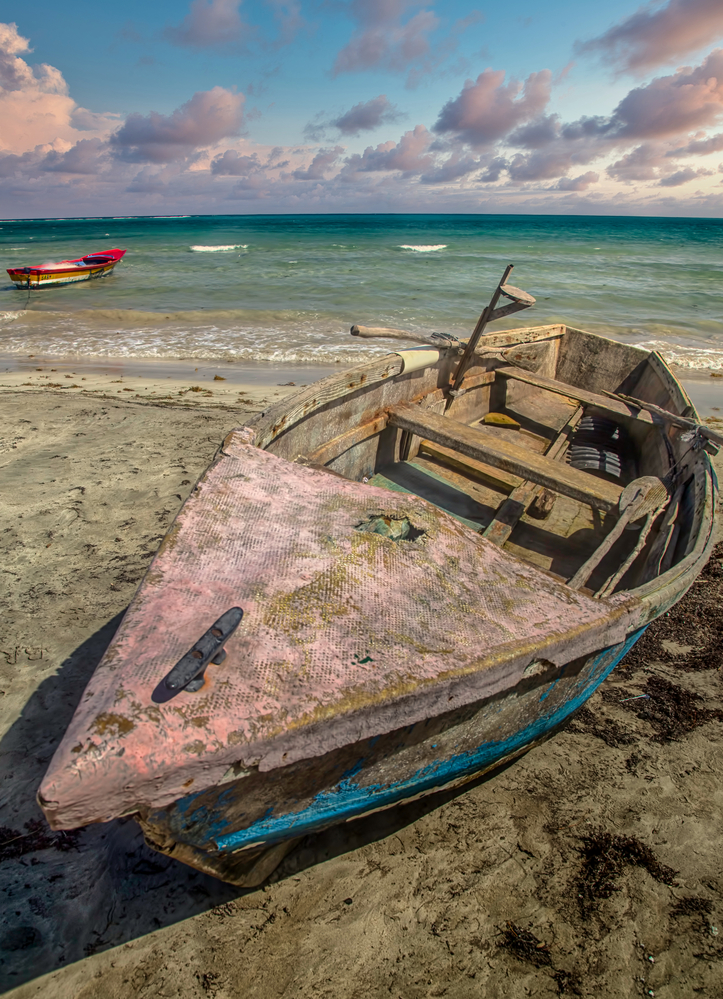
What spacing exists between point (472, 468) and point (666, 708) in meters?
2.39

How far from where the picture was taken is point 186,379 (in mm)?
9055

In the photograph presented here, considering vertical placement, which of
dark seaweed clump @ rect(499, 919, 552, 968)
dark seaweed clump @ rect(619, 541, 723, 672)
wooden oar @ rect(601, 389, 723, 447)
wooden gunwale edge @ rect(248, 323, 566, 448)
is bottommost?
dark seaweed clump @ rect(499, 919, 552, 968)

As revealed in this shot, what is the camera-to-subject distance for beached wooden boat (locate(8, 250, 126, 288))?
694 inches

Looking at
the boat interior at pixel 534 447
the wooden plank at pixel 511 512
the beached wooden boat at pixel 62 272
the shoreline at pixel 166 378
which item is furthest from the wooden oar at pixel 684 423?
the beached wooden boat at pixel 62 272

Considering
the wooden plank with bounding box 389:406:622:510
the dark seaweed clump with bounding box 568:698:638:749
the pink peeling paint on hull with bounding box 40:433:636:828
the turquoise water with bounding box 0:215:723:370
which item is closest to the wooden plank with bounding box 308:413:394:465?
the wooden plank with bounding box 389:406:622:510

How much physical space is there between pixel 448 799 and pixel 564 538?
221cm

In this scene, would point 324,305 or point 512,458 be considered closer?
point 512,458

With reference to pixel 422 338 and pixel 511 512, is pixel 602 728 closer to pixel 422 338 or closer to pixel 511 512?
pixel 511 512

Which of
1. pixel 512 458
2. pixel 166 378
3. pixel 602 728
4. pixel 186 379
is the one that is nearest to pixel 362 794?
pixel 602 728

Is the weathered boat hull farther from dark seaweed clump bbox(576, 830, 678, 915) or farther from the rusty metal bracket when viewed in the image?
dark seaweed clump bbox(576, 830, 678, 915)

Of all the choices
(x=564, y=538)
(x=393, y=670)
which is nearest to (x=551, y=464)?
(x=564, y=538)

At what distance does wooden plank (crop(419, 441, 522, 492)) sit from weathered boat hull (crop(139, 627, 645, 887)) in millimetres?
2361

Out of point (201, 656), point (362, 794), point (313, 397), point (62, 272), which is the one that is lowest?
point (362, 794)

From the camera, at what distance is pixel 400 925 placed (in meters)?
2.04
